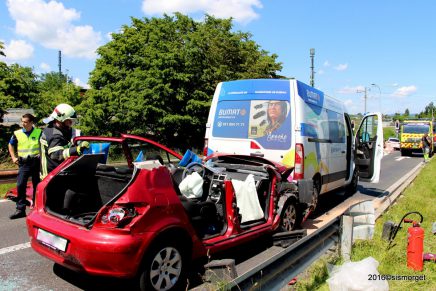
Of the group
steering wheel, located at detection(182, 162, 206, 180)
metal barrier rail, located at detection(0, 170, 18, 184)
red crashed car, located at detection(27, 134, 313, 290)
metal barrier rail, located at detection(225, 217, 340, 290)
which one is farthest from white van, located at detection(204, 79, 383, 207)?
metal barrier rail, located at detection(0, 170, 18, 184)

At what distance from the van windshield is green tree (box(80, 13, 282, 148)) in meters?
18.2

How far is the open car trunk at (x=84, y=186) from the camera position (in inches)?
166

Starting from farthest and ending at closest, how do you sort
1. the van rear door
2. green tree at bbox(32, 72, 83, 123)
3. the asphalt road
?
green tree at bbox(32, 72, 83, 123), the van rear door, the asphalt road

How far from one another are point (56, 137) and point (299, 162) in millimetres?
3794

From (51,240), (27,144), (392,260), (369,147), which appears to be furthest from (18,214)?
(369,147)

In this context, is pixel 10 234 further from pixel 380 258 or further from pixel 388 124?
pixel 388 124

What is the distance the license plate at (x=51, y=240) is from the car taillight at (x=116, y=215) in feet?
1.37

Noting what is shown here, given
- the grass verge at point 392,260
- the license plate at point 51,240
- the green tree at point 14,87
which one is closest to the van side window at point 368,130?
the grass verge at point 392,260

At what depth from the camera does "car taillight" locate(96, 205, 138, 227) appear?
3.30 meters

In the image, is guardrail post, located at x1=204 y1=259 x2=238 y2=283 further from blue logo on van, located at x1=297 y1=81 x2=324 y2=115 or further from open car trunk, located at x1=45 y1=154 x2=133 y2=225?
blue logo on van, located at x1=297 y1=81 x2=324 y2=115

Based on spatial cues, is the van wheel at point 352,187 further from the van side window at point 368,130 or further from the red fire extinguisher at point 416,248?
the red fire extinguisher at point 416,248

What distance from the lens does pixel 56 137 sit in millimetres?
5129

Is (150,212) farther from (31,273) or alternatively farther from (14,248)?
(14,248)

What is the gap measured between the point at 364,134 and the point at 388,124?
11319 cm
